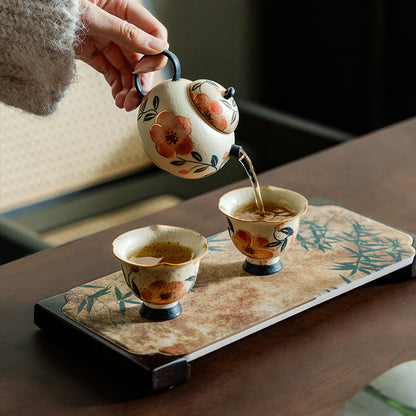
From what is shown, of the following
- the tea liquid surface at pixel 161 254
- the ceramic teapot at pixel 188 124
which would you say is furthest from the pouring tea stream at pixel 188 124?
the tea liquid surface at pixel 161 254

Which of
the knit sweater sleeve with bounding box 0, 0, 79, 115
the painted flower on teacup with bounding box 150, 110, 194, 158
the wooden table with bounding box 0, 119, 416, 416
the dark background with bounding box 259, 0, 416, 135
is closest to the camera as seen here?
the wooden table with bounding box 0, 119, 416, 416

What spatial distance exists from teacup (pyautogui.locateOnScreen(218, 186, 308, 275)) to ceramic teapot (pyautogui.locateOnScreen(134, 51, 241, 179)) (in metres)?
0.09

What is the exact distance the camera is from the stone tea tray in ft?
2.50

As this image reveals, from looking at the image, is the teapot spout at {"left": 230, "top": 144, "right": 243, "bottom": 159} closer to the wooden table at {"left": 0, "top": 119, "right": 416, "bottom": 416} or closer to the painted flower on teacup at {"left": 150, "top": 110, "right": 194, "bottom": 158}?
the painted flower on teacup at {"left": 150, "top": 110, "right": 194, "bottom": 158}

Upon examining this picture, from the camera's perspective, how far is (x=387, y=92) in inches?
111

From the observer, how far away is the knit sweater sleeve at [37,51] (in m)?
0.94

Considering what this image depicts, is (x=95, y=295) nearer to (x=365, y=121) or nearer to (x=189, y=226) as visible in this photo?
(x=189, y=226)

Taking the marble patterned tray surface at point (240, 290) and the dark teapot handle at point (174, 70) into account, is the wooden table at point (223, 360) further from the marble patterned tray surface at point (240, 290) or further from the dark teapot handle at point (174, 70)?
the dark teapot handle at point (174, 70)

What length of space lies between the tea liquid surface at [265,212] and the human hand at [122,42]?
214mm

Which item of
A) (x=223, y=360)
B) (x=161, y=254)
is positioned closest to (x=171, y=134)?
(x=161, y=254)

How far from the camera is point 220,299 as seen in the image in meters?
0.86

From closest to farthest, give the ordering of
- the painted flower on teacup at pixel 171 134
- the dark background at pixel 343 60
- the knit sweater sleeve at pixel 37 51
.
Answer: the painted flower on teacup at pixel 171 134 < the knit sweater sleeve at pixel 37 51 < the dark background at pixel 343 60

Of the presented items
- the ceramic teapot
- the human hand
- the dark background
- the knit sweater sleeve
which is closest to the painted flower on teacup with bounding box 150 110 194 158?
the ceramic teapot

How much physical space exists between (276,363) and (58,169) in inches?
55.7
